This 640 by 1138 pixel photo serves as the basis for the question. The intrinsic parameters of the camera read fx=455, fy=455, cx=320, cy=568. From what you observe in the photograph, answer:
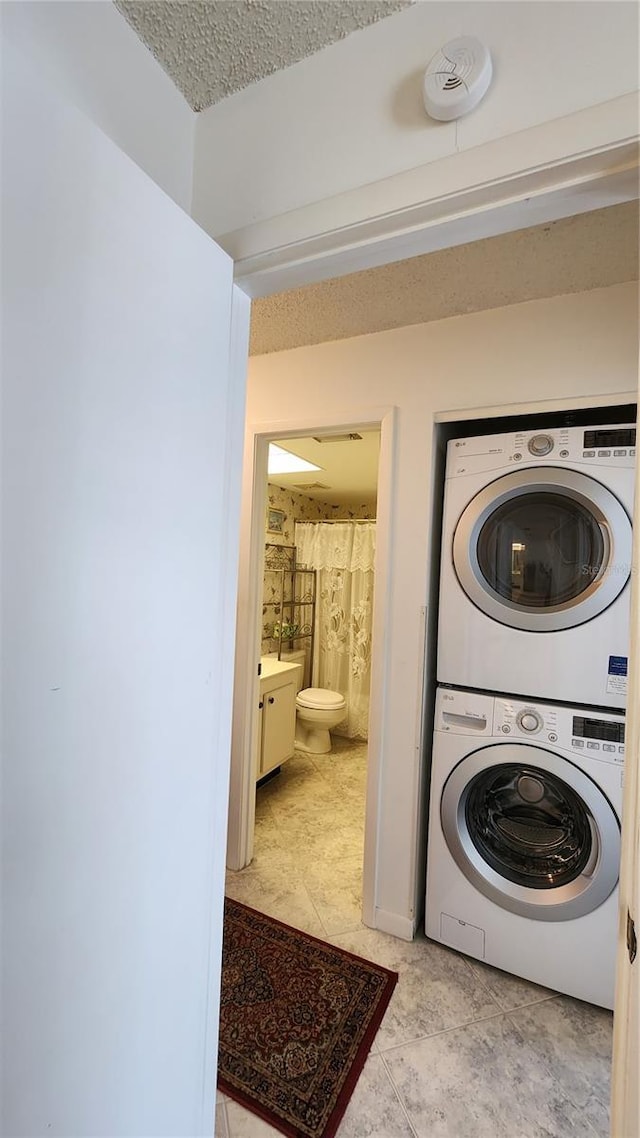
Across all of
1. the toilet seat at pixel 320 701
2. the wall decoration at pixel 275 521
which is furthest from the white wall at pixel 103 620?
the wall decoration at pixel 275 521

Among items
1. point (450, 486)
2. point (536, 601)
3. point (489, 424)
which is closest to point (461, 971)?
point (536, 601)

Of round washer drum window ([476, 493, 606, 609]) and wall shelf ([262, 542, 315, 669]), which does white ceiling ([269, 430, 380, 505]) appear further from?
round washer drum window ([476, 493, 606, 609])

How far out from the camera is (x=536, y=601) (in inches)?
64.1

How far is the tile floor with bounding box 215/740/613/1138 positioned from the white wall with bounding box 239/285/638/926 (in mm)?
236

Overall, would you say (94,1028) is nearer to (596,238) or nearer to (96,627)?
(96,627)

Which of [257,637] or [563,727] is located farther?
[257,637]

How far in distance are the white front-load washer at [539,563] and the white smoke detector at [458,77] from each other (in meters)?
1.05

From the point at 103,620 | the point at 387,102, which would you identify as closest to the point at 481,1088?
the point at 103,620

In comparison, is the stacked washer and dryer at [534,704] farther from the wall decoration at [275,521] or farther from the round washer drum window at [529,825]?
the wall decoration at [275,521]

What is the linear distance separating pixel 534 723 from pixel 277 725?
6.06 ft

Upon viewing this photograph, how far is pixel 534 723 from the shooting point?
158cm

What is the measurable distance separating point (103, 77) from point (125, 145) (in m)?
0.09

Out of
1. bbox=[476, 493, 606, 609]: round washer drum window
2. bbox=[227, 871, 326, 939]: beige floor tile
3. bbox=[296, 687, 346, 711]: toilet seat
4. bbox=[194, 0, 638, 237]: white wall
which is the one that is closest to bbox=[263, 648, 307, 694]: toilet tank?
bbox=[296, 687, 346, 711]: toilet seat

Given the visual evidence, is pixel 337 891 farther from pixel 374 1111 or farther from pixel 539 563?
pixel 539 563
